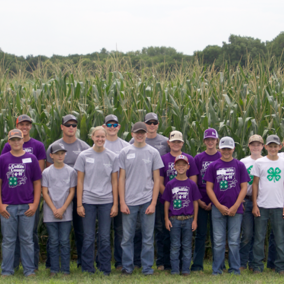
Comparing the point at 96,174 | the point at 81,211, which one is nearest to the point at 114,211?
the point at 81,211

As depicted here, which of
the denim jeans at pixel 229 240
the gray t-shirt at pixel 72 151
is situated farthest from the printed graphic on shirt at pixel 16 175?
the denim jeans at pixel 229 240

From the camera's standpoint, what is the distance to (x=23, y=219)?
4793 millimetres

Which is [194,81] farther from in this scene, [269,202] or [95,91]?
[269,202]

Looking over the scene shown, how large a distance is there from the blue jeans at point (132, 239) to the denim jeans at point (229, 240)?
0.88m

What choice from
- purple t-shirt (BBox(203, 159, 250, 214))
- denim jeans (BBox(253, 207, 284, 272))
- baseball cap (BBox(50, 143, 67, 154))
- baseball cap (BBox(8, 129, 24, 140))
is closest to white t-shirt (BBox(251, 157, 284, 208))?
denim jeans (BBox(253, 207, 284, 272))

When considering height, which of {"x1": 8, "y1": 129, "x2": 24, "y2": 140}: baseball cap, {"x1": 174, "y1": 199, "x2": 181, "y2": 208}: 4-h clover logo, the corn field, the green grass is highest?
the corn field

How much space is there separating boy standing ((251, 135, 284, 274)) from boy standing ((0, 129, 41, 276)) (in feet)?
10.3

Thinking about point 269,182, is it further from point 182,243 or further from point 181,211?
point 182,243

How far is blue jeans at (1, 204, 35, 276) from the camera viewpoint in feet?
15.6

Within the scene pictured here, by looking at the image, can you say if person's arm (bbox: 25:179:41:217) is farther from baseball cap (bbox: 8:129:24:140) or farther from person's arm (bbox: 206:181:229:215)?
person's arm (bbox: 206:181:229:215)

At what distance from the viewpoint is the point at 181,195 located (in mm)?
4902

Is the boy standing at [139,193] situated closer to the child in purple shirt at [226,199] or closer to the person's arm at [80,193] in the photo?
the person's arm at [80,193]

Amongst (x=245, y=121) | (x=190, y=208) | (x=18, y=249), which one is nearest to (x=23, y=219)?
(x=18, y=249)

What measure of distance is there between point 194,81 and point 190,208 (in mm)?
3988
